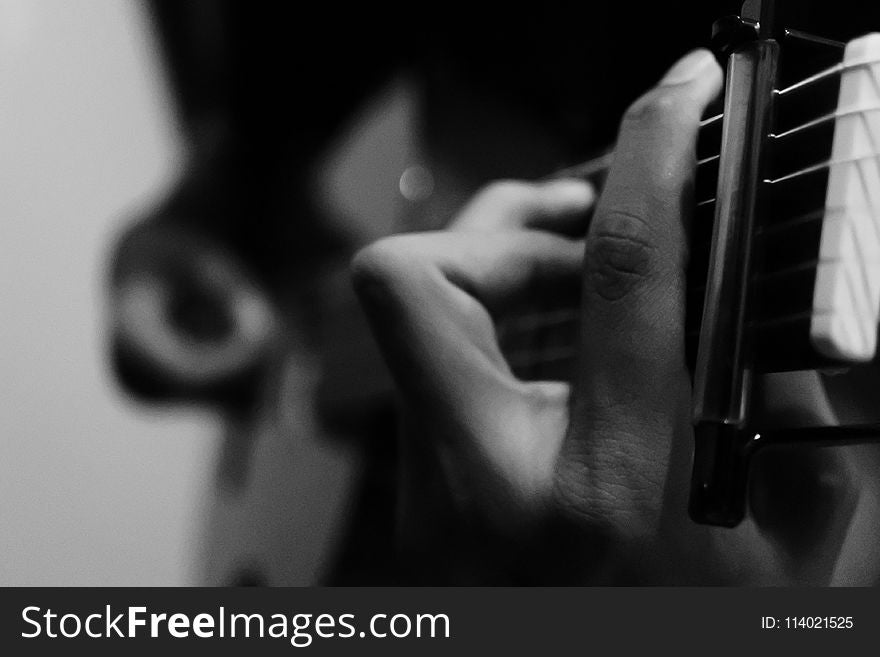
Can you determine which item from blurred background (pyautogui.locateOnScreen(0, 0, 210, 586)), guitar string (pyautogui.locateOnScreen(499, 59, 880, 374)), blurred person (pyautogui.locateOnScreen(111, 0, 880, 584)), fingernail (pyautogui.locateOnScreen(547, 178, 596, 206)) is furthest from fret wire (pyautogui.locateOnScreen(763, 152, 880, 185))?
blurred background (pyautogui.locateOnScreen(0, 0, 210, 586))

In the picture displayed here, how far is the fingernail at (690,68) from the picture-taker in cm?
45

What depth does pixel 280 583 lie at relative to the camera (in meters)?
0.71

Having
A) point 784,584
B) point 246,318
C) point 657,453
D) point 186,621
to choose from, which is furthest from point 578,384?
point 246,318

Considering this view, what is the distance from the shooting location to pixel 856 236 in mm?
346

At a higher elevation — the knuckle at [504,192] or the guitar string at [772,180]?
the knuckle at [504,192]

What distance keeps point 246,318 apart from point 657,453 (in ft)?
1.51

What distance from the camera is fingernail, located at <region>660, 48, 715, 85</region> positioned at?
0.45 meters

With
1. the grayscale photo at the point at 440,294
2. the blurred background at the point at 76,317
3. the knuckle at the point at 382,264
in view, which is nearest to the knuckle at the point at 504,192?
the grayscale photo at the point at 440,294

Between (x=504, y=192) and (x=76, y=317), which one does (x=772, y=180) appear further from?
(x=76, y=317)

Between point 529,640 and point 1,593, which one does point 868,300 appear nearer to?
point 529,640

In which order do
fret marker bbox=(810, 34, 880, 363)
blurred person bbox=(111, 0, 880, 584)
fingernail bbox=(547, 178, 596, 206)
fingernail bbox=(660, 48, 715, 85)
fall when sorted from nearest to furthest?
fret marker bbox=(810, 34, 880, 363)
fingernail bbox=(660, 48, 715, 85)
fingernail bbox=(547, 178, 596, 206)
blurred person bbox=(111, 0, 880, 584)

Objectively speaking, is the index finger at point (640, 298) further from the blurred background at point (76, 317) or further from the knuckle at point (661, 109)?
the blurred background at point (76, 317)

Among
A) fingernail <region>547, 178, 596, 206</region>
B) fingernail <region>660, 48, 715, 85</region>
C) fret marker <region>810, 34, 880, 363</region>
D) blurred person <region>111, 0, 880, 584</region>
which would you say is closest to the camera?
Result: fret marker <region>810, 34, 880, 363</region>

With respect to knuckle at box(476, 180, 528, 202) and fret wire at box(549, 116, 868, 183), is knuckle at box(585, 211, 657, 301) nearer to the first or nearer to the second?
fret wire at box(549, 116, 868, 183)
